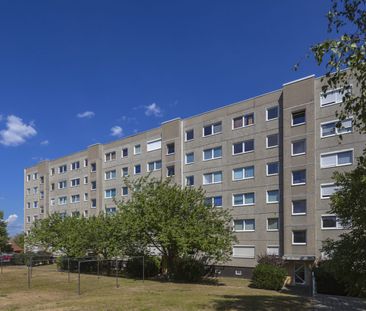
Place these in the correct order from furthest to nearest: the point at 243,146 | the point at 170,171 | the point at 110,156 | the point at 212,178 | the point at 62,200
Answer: the point at 62,200
the point at 110,156
the point at 170,171
the point at 212,178
the point at 243,146

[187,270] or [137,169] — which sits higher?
[137,169]

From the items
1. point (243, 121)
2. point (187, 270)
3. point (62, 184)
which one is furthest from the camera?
point (62, 184)

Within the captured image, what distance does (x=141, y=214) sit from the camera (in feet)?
117

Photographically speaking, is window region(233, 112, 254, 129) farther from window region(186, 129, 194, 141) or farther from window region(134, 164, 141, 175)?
window region(134, 164, 141, 175)

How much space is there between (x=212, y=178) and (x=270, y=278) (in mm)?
18266

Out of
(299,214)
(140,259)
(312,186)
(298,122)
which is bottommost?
(140,259)

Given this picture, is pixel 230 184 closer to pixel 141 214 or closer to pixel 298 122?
pixel 298 122

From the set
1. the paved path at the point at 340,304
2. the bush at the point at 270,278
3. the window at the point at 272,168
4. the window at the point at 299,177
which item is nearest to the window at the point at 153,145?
the window at the point at 272,168

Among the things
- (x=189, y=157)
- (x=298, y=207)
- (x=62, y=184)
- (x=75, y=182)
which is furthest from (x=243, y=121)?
(x=62, y=184)

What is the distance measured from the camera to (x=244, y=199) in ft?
152

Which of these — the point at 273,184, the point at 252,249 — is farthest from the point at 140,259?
the point at 273,184

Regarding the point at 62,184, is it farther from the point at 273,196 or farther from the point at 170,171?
the point at 273,196

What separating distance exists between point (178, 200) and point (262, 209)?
12387 mm

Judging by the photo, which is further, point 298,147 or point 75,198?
point 75,198
